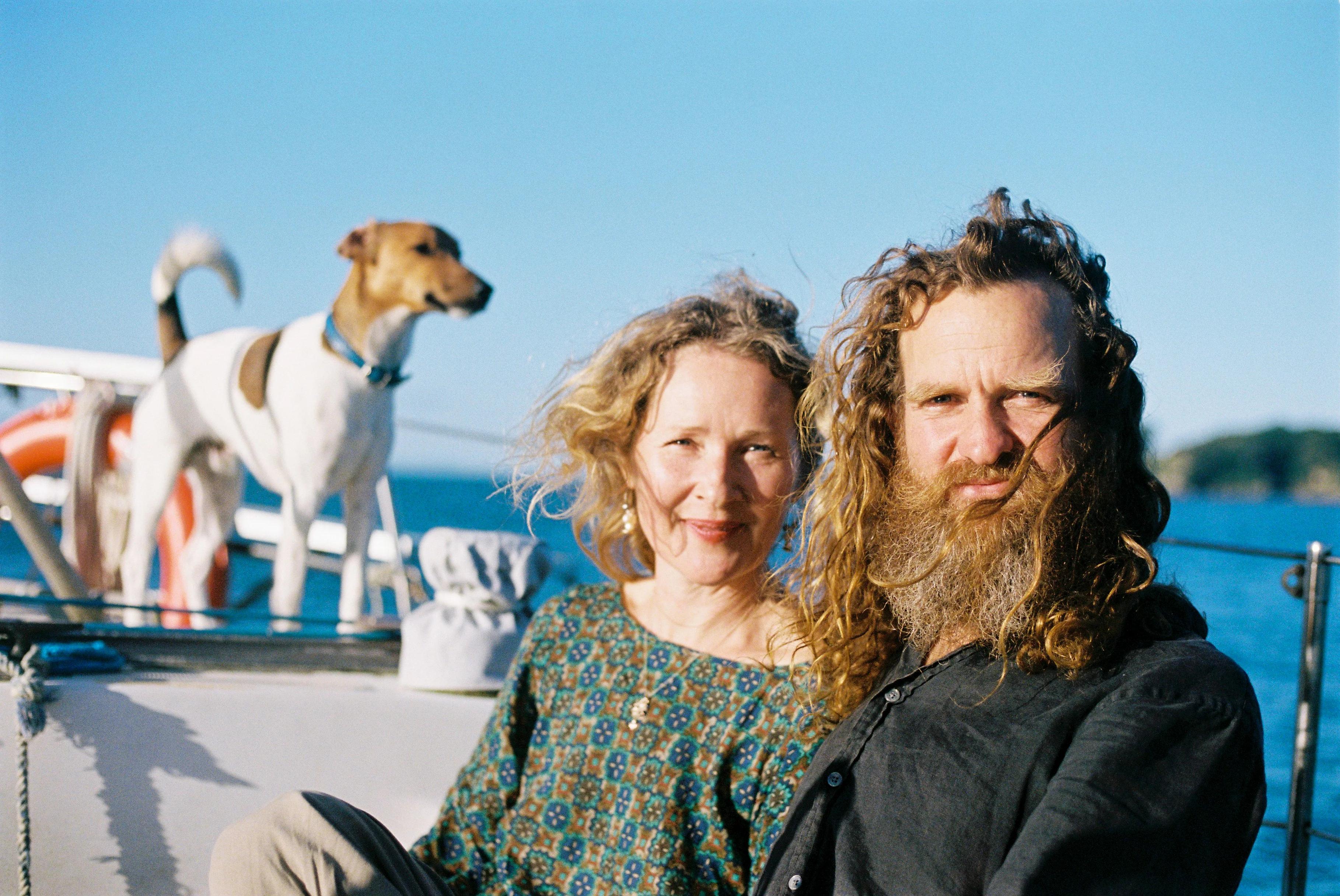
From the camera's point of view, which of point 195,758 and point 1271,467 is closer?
point 195,758

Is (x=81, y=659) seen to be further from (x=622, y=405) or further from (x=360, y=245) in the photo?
(x=360, y=245)

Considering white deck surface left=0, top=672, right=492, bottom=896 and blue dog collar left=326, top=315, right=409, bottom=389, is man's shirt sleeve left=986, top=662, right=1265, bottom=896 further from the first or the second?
blue dog collar left=326, top=315, right=409, bottom=389

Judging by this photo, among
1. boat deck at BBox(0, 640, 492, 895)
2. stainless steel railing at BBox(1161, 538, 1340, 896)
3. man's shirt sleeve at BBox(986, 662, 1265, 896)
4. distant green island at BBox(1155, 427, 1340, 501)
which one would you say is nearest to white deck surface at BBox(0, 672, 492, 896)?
boat deck at BBox(0, 640, 492, 895)

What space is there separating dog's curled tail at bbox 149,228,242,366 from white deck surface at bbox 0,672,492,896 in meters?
1.82

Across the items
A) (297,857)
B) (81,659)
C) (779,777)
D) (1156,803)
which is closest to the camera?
(1156,803)

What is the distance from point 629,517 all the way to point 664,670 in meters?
0.33

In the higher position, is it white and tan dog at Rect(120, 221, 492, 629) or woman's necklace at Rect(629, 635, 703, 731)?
white and tan dog at Rect(120, 221, 492, 629)

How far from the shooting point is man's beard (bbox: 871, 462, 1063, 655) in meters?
1.27

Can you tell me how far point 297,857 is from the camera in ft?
4.77

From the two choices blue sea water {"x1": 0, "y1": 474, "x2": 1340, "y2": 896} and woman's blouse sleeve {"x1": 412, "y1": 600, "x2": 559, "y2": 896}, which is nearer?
woman's blouse sleeve {"x1": 412, "y1": 600, "x2": 559, "y2": 896}

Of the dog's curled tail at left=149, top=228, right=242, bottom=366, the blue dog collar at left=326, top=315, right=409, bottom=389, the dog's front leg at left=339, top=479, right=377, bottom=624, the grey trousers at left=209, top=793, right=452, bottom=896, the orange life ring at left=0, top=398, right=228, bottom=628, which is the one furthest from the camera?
the orange life ring at left=0, top=398, right=228, bottom=628

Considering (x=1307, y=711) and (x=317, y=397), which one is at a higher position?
(x=317, y=397)

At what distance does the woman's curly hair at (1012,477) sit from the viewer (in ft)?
4.16

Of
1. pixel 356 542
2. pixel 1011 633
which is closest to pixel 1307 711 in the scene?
pixel 1011 633
